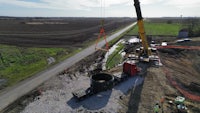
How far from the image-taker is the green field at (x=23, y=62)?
25.9 metres

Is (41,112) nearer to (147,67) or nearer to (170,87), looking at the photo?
(170,87)

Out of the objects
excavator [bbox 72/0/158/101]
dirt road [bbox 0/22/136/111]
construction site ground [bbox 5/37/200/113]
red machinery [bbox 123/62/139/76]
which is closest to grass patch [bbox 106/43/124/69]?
construction site ground [bbox 5/37/200/113]

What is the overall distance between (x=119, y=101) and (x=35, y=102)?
8.12 metres

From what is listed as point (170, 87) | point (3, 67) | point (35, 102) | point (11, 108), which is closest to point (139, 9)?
point (170, 87)

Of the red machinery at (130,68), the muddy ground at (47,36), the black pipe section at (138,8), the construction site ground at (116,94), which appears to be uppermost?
the black pipe section at (138,8)

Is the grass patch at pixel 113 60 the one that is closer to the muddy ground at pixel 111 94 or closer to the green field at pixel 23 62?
the muddy ground at pixel 111 94

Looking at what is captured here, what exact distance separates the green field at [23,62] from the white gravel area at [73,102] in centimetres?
710

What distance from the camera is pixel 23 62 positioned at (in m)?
32.2

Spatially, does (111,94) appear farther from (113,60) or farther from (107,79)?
(113,60)

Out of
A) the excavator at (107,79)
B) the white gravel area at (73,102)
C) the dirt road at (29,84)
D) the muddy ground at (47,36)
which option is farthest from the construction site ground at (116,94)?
the muddy ground at (47,36)

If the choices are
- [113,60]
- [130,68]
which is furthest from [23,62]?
[130,68]

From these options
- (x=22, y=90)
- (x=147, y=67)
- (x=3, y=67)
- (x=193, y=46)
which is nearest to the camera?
(x=22, y=90)

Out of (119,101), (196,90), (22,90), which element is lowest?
(196,90)

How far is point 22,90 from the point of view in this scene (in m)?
21.3
